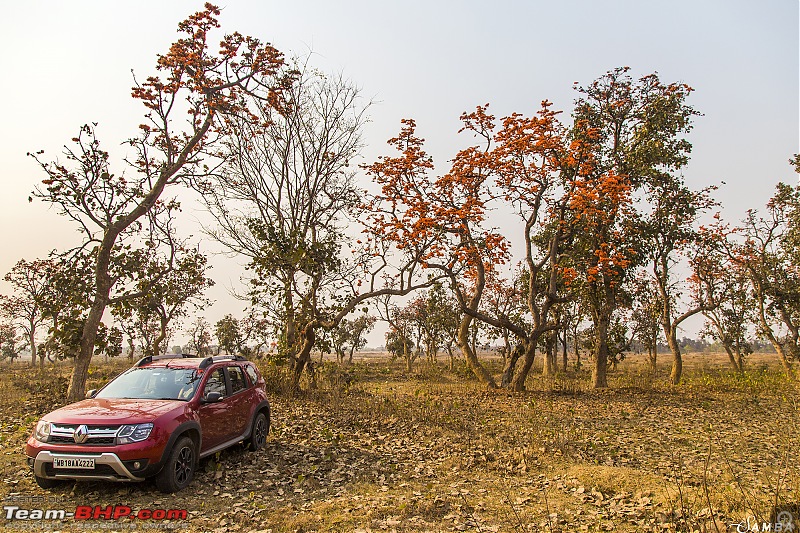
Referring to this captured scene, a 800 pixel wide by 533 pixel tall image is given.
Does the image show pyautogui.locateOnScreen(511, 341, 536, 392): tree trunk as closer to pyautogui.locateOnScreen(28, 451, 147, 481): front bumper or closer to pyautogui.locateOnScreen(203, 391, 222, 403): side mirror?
pyautogui.locateOnScreen(203, 391, 222, 403): side mirror

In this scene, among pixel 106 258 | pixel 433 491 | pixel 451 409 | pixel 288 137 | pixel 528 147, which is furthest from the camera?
pixel 288 137

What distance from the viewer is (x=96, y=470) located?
7.03 metres

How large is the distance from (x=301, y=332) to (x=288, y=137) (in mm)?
9140

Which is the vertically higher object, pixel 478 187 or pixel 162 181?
pixel 478 187

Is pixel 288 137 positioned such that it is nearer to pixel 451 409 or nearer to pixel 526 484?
pixel 451 409

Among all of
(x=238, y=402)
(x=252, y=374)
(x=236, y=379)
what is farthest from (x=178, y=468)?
(x=252, y=374)

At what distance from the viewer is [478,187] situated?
20.1m

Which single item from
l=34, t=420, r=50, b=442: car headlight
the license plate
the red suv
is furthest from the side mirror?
l=34, t=420, r=50, b=442: car headlight

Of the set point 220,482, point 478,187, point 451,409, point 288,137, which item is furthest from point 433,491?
point 288,137

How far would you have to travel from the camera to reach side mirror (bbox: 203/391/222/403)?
855 cm

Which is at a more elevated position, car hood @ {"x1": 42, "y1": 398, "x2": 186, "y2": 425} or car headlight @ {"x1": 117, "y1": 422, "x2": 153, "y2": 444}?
car hood @ {"x1": 42, "y1": 398, "x2": 186, "y2": 425}

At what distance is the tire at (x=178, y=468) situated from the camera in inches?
295

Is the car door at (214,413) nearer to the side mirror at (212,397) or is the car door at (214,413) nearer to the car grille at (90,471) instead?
the side mirror at (212,397)

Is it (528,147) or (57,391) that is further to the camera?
(528,147)
